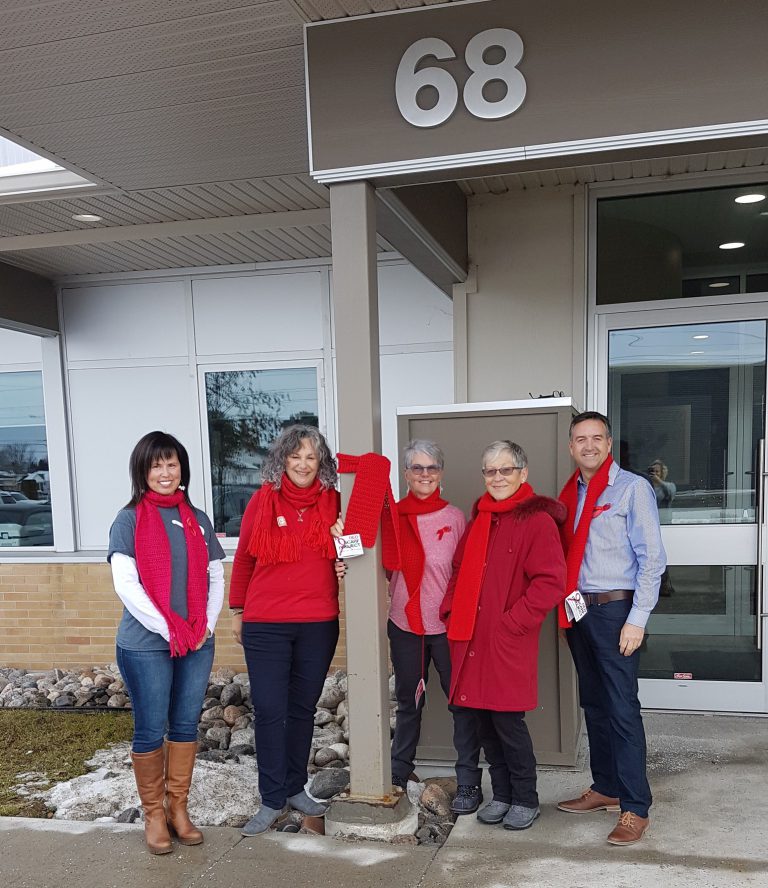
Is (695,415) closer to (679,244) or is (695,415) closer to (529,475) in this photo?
(679,244)

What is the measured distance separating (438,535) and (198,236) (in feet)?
10.7

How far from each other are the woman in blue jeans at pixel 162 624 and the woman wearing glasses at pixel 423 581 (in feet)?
2.61

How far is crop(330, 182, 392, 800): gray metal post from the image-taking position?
3.03m

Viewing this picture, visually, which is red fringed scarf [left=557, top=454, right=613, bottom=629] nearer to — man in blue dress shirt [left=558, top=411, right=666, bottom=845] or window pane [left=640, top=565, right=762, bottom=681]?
man in blue dress shirt [left=558, top=411, right=666, bottom=845]

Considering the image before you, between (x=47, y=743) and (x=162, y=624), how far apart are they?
2500mm

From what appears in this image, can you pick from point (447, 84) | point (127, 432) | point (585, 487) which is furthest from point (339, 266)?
point (127, 432)

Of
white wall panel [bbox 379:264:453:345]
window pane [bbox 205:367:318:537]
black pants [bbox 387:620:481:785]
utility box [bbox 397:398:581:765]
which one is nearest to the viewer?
black pants [bbox 387:620:481:785]

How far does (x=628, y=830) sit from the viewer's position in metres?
2.98

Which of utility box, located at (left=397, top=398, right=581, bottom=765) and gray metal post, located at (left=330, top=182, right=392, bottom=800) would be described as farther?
utility box, located at (left=397, top=398, right=581, bottom=765)

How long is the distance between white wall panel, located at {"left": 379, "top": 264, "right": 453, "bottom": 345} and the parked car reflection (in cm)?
339

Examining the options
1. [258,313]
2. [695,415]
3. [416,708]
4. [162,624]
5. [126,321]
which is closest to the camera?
[162,624]

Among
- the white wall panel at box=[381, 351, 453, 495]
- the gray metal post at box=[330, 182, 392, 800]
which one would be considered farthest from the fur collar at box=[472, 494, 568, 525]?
the white wall panel at box=[381, 351, 453, 495]

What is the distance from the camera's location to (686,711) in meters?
4.64

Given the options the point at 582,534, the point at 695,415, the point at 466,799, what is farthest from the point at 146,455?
the point at 695,415
